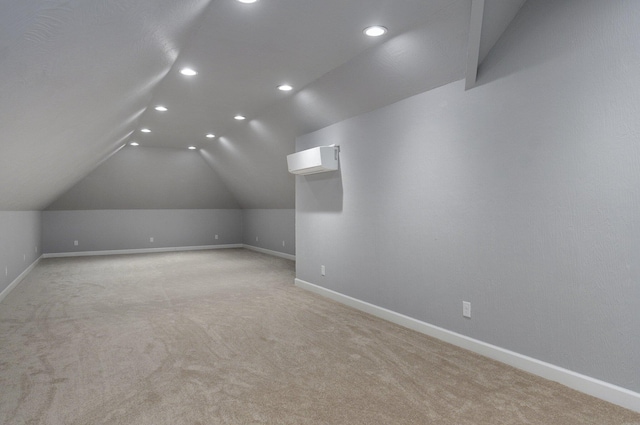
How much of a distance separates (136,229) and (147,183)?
1.55m

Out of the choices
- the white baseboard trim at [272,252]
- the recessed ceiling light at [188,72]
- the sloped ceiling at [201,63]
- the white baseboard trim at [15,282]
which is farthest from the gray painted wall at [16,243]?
the white baseboard trim at [272,252]

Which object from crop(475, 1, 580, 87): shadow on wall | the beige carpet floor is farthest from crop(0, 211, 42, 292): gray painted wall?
crop(475, 1, 580, 87): shadow on wall

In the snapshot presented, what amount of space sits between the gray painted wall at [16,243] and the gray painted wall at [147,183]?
4.27 feet

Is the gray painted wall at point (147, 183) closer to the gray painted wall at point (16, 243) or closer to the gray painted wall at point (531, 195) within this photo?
the gray painted wall at point (16, 243)

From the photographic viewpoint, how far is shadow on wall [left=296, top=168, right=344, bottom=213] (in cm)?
490

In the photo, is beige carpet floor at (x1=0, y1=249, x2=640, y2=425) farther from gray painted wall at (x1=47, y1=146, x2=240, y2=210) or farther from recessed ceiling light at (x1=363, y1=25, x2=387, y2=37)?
gray painted wall at (x1=47, y1=146, x2=240, y2=210)

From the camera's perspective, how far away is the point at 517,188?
2.88 meters

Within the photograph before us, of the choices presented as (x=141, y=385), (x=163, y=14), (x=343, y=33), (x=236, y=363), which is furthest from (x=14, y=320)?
(x=343, y=33)

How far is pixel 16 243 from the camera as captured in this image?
20.3ft

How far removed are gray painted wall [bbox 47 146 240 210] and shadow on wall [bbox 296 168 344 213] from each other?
471 centimetres

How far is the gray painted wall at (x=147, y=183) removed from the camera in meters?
8.84

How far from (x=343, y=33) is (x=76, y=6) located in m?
1.86

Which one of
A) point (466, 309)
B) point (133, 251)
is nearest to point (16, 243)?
point (133, 251)

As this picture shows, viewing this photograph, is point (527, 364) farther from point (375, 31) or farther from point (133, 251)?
point (133, 251)
